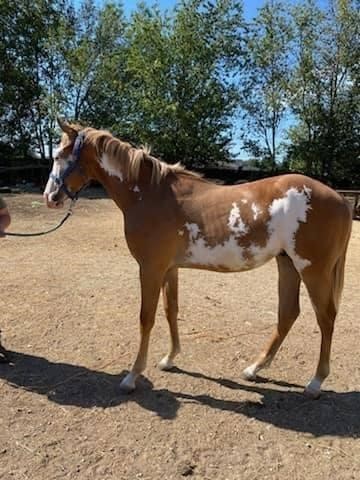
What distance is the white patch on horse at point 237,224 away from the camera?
9.70 ft

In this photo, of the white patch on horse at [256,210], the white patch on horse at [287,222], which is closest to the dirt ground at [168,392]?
the white patch on horse at [287,222]

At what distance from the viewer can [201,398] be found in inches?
119

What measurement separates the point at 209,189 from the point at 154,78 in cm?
1682

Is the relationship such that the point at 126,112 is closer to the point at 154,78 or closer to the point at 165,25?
the point at 154,78

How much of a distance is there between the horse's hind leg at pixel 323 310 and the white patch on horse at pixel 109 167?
4.85 feet

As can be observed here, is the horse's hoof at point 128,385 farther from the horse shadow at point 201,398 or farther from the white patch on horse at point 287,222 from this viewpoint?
the white patch on horse at point 287,222

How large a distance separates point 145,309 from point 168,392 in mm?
589

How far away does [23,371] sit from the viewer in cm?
332

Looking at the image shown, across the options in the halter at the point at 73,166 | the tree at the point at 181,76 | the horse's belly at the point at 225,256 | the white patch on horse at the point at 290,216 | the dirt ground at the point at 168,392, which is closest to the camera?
the dirt ground at the point at 168,392

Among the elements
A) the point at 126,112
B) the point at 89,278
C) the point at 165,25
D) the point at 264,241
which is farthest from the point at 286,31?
the point at 264,241

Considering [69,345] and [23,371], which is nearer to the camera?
[23,371]

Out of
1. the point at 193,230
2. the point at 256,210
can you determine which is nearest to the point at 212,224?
the point at 193,230

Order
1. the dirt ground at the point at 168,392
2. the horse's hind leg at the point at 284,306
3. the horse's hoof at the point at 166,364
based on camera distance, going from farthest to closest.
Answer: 1. the horse's hoof at the point at 166,364
2. the horse's hind leg at the point at 284,306
3. the dirt ground at the point at 168,392

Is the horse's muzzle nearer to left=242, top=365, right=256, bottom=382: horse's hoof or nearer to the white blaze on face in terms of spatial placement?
the white blaze on face
